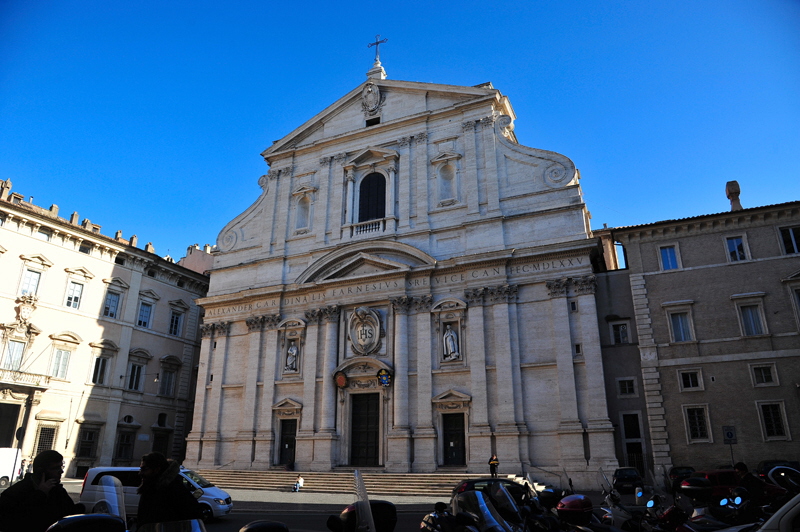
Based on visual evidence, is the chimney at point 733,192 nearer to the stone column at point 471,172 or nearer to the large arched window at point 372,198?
the stone column at point 471,172

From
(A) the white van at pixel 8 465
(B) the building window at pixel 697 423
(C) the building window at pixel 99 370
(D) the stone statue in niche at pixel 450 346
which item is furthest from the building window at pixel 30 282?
(B) the building window at pixel 697 423

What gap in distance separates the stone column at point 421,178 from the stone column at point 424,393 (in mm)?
4439

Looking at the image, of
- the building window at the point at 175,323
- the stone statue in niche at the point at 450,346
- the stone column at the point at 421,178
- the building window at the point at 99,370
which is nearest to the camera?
the stone statue in niche at the point at 450,346

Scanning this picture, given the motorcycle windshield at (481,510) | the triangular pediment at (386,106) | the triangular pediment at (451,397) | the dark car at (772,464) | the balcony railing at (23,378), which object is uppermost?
the triangular pediment at (386,106)

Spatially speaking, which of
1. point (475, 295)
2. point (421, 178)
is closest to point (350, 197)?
point (421, 178)

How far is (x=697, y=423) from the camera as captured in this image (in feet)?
75.6

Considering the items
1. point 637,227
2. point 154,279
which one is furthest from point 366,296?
point 154,279

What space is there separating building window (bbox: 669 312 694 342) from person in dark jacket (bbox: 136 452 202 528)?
24.1 metres

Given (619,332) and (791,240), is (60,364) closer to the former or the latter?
(619,332)

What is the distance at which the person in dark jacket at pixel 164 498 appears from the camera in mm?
4391

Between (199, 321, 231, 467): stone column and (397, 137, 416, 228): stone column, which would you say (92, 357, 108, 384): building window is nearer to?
(199, 321, 231, 467): stone column

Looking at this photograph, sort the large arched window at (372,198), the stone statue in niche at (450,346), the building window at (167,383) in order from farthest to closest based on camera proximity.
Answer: the building window at (167,383), the large arched window at (372,198), the stone statue in niche at (450,346)

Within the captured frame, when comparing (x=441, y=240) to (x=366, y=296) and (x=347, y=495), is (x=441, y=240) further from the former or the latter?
(x=347, y=495)

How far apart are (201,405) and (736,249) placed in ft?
92.2
